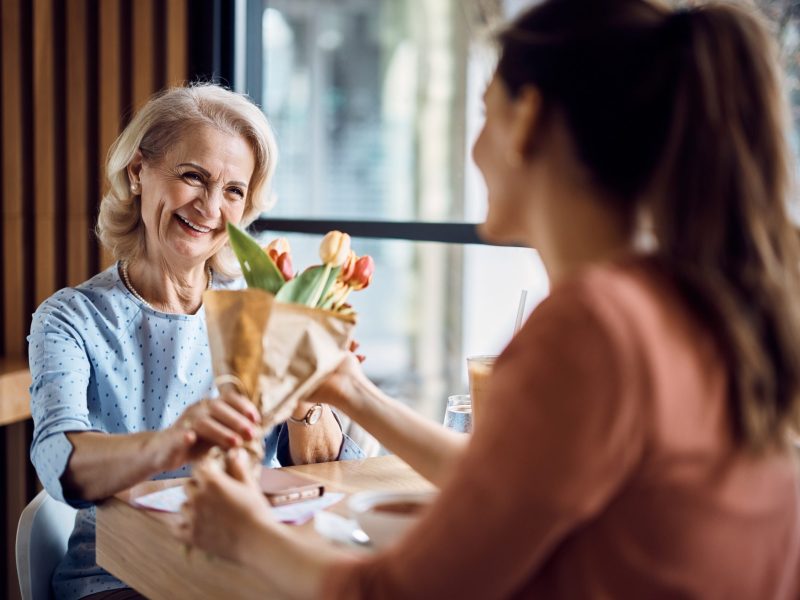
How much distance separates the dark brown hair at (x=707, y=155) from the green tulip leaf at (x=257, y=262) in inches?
21.6

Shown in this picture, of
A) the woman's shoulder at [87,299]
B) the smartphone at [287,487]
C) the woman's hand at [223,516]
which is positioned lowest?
the smartphone at [287,487]

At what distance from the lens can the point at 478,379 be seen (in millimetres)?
1550

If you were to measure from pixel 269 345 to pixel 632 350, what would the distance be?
1.88ft

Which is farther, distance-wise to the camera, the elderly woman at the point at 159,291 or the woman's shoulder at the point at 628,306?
the elderly woman at the point at 159,291

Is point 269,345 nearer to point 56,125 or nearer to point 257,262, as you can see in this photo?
point 257,262

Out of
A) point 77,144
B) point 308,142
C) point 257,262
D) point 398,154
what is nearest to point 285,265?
point 257,262

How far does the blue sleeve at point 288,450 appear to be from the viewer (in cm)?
184

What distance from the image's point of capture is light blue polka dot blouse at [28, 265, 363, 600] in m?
1.61

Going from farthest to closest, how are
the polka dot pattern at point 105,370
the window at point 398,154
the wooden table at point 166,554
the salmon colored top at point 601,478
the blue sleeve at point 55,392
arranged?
the window at point 398,154 → the polka dot pattern at point 105,370 → the blue sleeve at point 55,392 → the wooden table at point 166,554 → the salmon colored top at point 601,478

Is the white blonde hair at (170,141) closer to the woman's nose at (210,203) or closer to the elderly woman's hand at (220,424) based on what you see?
the woman's nose at (210,203)

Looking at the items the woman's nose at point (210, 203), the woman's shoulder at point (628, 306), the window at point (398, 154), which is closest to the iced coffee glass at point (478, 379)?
the woman's nose at point (210, 203)

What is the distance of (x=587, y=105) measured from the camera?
2.77 ft

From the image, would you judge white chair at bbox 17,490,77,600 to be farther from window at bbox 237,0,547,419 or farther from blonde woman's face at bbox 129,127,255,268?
window at bbox 237,0,547,419

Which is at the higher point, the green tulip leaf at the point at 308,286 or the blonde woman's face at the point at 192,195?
the blonde woman's face at the point at 192,195
